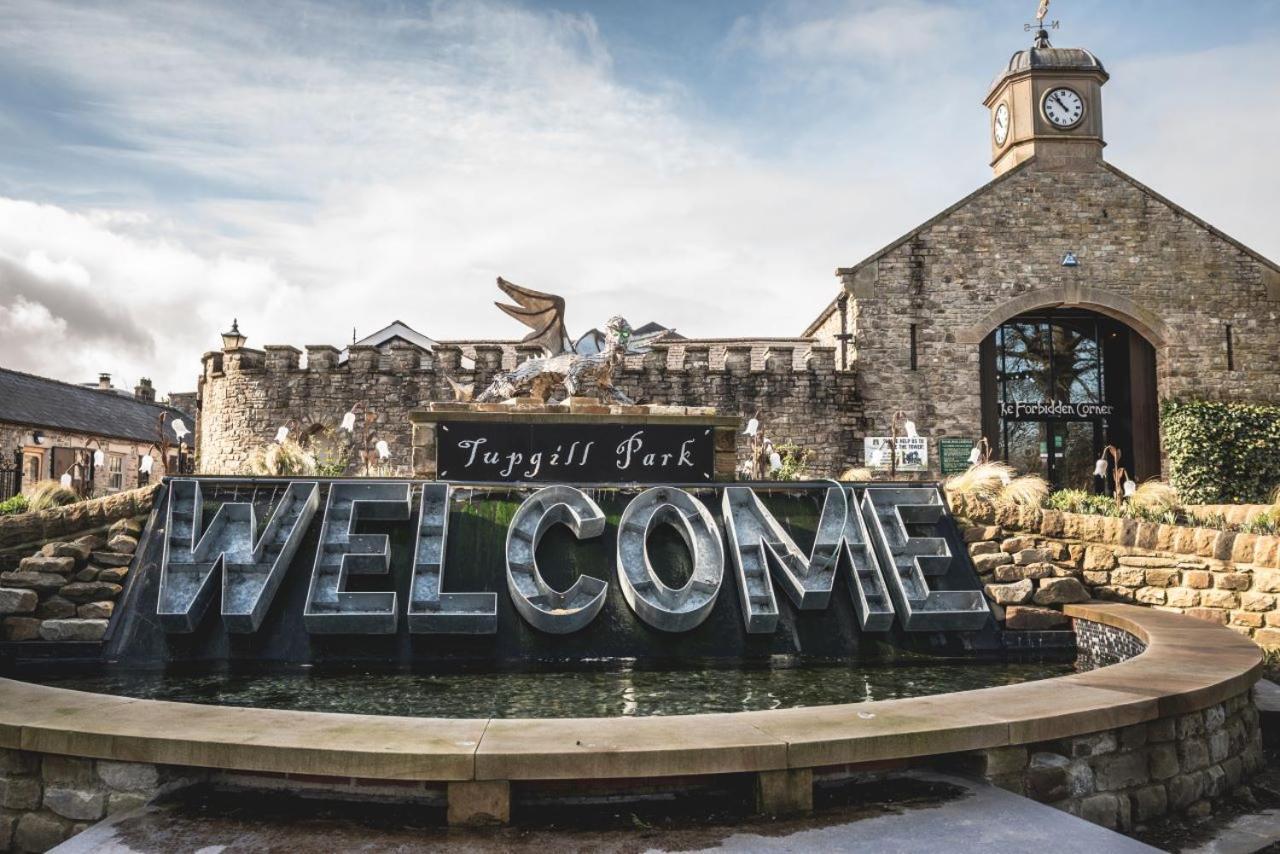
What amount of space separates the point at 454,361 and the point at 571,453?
13.4m

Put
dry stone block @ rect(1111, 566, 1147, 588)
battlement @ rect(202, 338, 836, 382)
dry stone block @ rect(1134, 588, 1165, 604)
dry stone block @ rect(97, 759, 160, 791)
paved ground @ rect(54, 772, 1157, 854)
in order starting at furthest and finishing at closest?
battlement @ rect(202, 338, 836, 382) < dry stone block @ rect(1111, 566, 1147, 588) < dry stone block @ rect(1134, 588, 1165, 604) < dry stone block @ rect(97, 759, 160, 791) < paved ground @ rect(54, 772, 1157, 854)

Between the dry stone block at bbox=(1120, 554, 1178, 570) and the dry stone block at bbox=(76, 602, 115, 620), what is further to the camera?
the dry stone block at bbox=(1120, 554, 1178, 570)

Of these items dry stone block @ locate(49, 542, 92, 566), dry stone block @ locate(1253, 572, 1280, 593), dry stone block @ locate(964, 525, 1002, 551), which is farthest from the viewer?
dry stone block @ locate(964, 525, 1002, 551)

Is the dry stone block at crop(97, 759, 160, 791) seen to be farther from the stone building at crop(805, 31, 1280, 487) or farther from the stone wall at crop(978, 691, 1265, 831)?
the stone building at crop(805, 31, 1280, 487)

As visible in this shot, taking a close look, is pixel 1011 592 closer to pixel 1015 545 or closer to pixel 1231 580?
pixel 1015 545

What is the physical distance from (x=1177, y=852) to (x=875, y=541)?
393 cm

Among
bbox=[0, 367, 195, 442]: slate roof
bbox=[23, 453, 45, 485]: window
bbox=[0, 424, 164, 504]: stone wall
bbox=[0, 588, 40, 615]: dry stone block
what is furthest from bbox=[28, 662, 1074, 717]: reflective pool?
bbox=[23, 453, 45, 485]: window

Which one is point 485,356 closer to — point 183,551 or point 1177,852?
point 183,551

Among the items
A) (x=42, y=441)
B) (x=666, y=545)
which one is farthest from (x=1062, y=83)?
(x=42, y=441)

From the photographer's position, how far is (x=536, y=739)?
134 inches

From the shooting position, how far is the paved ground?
3.02 metres

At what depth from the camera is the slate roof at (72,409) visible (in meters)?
29.8

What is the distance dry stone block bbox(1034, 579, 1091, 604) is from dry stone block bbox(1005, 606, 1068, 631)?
20 cm

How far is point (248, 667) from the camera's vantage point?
20.2 ft
